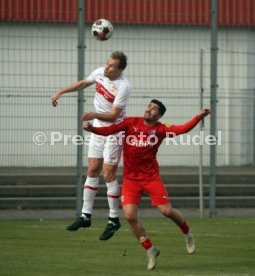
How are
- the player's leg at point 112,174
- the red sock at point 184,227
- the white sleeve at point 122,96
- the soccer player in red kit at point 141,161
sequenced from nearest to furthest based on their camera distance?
the soccer player in red kit at point 141,161 < the red sock at point 184,227 < the white sleeve at point 122,96 < the player's leg at point 112,174

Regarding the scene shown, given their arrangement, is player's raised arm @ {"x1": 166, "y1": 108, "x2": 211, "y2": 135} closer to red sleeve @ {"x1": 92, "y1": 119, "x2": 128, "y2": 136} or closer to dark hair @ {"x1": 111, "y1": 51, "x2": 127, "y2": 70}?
red sleeve @ {"x1": 92, "y1": 119, "x2": 128, "y2": 136}

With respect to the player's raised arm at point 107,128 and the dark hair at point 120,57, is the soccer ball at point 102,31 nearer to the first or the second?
the dark hair at point 120,57

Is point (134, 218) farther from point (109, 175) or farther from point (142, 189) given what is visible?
point (109, 175)

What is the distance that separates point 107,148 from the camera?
47.4ft

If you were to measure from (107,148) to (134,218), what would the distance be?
1762 millimetres

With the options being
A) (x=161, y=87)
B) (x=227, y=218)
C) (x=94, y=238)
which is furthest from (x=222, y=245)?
(x=161, y=87)

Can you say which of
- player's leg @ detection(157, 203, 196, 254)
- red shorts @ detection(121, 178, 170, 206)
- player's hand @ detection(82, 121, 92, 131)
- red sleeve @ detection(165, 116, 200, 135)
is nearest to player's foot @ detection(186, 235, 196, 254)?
player's leg @ detection(157, 203, 196, 254)

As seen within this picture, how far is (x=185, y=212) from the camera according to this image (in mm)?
19688

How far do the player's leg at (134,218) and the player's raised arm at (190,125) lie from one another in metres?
0.80

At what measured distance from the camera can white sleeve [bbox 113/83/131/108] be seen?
1396 centimetres

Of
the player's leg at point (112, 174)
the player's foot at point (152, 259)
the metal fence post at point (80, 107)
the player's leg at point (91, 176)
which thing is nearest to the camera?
the player's foot at point (152, 259)

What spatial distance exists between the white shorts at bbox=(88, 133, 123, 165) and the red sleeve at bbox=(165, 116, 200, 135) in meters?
1.54

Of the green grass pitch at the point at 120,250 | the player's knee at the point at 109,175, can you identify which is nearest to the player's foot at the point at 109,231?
the green grass pitch at the point at 120,250

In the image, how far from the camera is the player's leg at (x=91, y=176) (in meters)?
14.6
